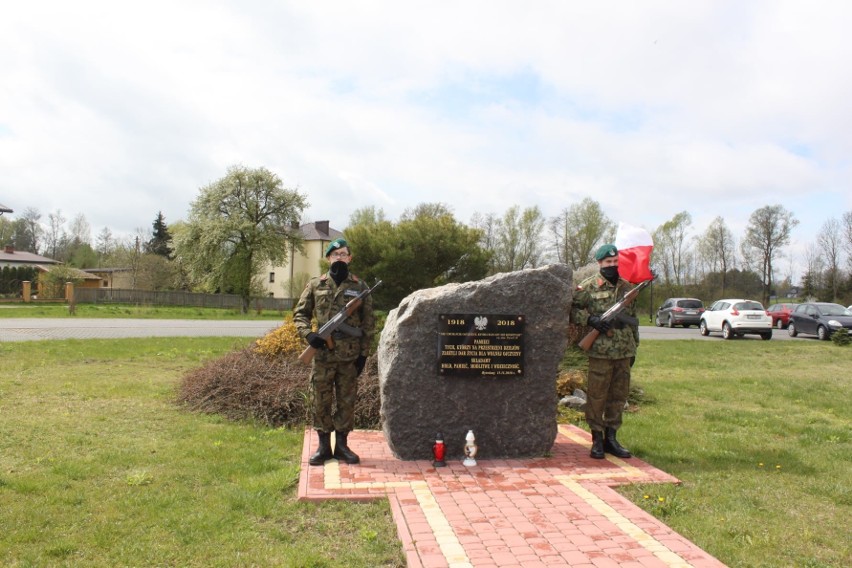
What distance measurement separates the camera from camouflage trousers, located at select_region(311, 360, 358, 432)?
550 cm

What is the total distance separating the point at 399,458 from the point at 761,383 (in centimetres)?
827

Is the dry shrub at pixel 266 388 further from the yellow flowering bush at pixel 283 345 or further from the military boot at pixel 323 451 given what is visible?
the military boot at pixel 323 451

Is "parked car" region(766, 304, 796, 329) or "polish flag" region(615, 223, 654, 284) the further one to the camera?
"parked car" region(766, 304, 796, 329)

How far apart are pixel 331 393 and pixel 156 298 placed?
38608 millimetres

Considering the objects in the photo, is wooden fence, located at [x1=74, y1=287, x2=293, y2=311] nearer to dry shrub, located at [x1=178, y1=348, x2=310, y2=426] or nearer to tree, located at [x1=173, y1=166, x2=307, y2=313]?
tree, located at [x1=173, y1=166, x2=307, y2=313]

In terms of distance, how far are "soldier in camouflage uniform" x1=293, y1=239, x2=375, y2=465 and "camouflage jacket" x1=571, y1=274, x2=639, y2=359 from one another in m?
1.94

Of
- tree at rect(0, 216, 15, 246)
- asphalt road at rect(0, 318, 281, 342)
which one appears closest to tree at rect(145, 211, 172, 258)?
tree at rect(0, 216, 15, 246)

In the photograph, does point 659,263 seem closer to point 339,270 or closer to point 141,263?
point 141,263

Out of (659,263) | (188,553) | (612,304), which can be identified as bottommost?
(188,553)

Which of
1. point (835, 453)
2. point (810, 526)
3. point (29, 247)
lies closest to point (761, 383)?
point (835, 453)

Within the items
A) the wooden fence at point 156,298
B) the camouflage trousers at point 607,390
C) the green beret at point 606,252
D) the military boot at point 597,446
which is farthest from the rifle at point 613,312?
the wooden fence at point 156,298

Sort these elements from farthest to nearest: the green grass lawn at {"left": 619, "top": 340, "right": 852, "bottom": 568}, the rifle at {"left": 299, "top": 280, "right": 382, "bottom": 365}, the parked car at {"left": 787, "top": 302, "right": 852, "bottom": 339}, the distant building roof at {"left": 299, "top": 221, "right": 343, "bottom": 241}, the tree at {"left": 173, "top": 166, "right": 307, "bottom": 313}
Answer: the distant building roof at {"left": 299, "top": 221, "right": 343, "bottom": 241}
the tree at {"left": 173, "top": 166, "right": 307, "bottom": 313}
the parked car at {"left": 787, "top": 302, "right": 852, "bottom": 339}
the rifle at {"left": 299, "top": 280, "right": 382, "bottom": 365}
the green grass lawn at {"left": 619, "top": 340, "right": 852, "bottom": 568}

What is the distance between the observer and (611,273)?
591cm

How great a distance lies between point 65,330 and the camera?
1834cm
